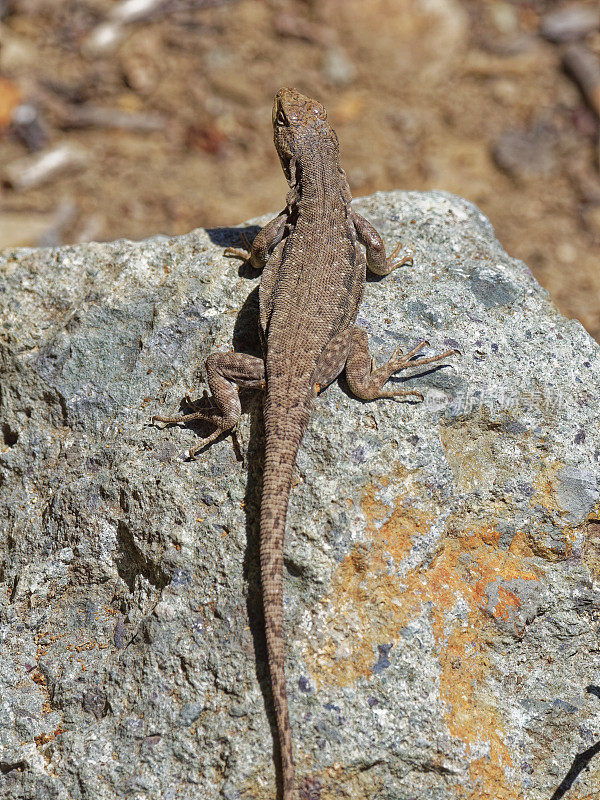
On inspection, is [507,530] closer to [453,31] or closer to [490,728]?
[490,728]

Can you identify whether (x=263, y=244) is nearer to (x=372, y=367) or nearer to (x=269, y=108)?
(x=372, y=367)

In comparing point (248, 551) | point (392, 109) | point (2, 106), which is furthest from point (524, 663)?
point (2, 106)

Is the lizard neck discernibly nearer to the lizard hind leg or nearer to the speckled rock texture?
the speckled rock texture

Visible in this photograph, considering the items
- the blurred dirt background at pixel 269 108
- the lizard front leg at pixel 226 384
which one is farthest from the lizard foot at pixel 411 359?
the blurred dirt background at pixel 269 108

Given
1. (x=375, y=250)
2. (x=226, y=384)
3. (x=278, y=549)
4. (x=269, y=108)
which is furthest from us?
(x=269, y=108)

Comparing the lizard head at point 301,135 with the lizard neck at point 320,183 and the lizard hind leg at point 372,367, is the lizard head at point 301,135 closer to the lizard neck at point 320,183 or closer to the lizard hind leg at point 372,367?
the lizard neck at point 320,183

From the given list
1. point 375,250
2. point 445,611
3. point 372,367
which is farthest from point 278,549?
point 375,250
